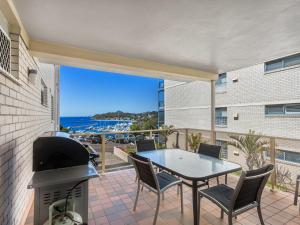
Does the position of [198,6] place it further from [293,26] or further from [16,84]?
[16,84]

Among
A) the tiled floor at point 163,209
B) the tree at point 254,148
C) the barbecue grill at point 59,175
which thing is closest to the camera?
the barbecue grill at point 59,175

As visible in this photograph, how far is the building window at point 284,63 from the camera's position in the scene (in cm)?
564

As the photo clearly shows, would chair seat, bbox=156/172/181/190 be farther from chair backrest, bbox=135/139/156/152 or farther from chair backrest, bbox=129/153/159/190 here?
chair backrest, bbox=135/139/156/152

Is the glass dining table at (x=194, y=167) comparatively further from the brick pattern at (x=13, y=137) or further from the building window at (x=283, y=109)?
the building window at (x=283, y=109)

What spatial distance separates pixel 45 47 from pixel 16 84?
1172mm

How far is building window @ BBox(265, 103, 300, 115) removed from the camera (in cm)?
561

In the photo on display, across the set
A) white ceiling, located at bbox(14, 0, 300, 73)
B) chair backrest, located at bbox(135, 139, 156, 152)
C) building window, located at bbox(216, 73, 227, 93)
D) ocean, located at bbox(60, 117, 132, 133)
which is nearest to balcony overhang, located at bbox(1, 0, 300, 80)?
white ceiling, located at bbox(14, 0, 300, 73)

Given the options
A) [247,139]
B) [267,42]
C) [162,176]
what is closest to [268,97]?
[247,139]

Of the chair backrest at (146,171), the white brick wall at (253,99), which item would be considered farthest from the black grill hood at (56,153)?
the white brick wall at (253,99)

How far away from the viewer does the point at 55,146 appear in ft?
5.22

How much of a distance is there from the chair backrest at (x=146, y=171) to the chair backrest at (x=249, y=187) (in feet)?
2.84

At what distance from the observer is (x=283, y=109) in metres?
5.96

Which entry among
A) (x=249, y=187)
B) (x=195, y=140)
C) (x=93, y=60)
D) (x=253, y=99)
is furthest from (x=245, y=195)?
(x=253, y=99)

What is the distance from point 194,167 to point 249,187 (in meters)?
0.64
